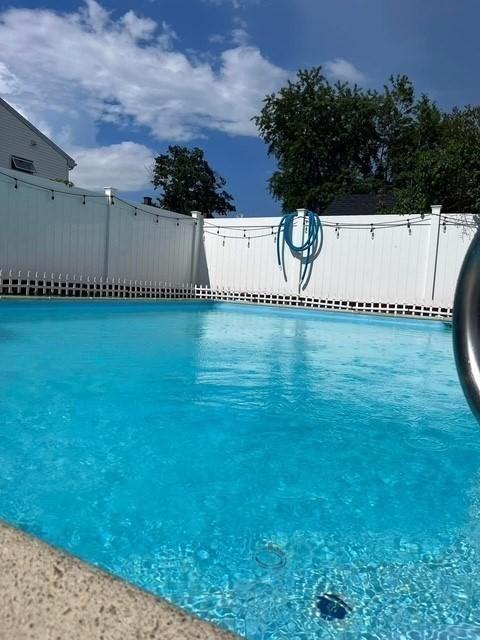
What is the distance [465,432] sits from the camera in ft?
12.9

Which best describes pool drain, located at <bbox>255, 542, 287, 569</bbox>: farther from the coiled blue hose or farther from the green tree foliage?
the green tree foliage

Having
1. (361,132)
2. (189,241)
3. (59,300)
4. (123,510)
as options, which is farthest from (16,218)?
(361,132)

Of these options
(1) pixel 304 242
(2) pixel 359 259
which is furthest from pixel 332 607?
(1) pixel 304 242

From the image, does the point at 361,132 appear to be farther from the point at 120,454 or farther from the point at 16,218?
the point at 120,454

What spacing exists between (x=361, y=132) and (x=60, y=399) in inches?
1201

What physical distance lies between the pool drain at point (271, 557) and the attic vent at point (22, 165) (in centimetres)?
1826

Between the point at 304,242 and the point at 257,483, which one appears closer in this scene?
the point at 257,483

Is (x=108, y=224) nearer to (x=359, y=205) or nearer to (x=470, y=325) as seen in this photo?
(x=470, y=325)

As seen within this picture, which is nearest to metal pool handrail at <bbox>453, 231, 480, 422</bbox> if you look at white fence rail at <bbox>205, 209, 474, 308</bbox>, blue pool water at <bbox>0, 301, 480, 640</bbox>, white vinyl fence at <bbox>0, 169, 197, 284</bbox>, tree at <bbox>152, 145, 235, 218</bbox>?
blue pool water at <bbox>0, 301, 480, 640</bbox>

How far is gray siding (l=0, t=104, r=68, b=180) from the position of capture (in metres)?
17.0

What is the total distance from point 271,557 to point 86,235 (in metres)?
10.6

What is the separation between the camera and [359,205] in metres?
20.8

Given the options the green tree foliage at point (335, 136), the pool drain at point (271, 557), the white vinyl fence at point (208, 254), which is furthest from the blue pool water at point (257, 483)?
the green tree foliage at point (335, 136)

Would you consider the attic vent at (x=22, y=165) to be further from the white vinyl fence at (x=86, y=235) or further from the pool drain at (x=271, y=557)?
the pool drain at (x=271, y=557)
